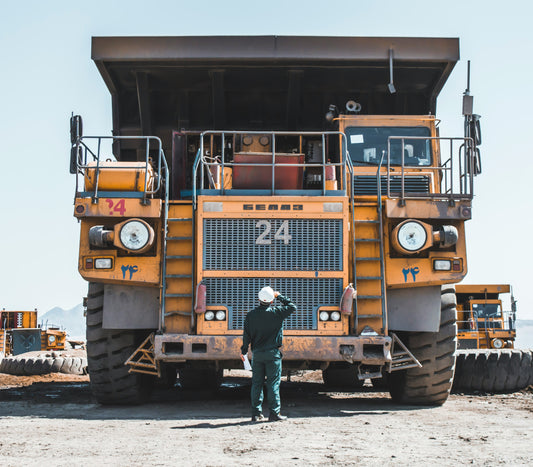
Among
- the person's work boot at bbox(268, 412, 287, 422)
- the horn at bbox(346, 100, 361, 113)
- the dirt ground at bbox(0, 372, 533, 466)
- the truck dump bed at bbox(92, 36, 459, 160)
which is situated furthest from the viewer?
the horn at bbox(346, 100, 361, 113)

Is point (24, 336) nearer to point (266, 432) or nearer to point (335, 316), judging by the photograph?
point (335, 316)

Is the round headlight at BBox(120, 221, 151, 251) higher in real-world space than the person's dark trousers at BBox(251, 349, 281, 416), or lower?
higher

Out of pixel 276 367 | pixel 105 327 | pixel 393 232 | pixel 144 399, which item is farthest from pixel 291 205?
pixel 144 399

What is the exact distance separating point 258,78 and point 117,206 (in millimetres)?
3127

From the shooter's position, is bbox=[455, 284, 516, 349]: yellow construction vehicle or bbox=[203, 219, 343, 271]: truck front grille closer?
bbox=[203, 219, 343, 271]: truck front grille

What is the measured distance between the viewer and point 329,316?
8.16 m

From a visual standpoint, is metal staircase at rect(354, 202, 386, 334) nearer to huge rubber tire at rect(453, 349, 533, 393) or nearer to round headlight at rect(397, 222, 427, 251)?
round headlight at rect(397, 222, 427, 251)

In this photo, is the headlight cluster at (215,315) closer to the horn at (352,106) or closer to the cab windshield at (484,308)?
the horn at (352,106)

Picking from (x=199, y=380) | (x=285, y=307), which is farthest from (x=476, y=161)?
(x=199, y=380)

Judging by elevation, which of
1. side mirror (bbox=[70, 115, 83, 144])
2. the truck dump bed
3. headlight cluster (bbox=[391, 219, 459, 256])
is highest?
the truck dump bed

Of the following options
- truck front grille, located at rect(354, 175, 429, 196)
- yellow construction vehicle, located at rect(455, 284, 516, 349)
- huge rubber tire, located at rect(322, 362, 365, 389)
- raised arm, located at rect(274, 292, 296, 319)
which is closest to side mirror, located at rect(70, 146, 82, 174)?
raised arm, located at rect(274, 292, 296, 319)

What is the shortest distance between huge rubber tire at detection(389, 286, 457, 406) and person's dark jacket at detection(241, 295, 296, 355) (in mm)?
1825

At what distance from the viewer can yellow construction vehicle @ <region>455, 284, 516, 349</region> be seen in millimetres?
24688

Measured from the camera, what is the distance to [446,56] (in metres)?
9.80
